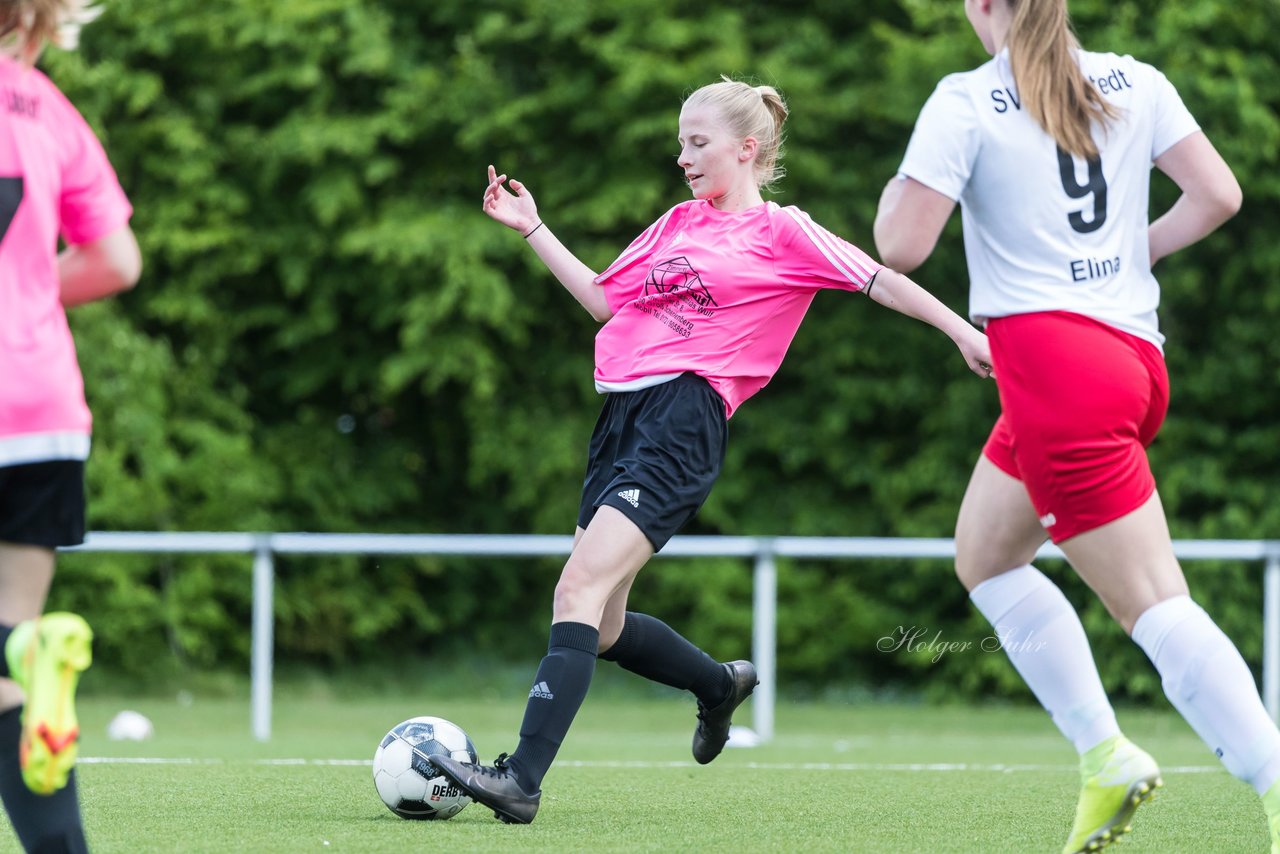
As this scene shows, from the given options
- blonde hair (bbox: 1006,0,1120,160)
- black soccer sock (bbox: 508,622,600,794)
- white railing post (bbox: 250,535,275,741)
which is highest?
blonde hair (bbox: 1006,0,1120,160)


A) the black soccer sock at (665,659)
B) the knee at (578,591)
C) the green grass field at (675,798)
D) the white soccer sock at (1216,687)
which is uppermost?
the white soccer sock at (1216,687)

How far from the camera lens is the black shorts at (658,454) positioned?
4.39m

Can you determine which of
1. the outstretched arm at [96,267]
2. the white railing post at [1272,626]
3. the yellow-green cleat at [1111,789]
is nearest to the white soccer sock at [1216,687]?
the yellow-green cleat at [1111,789]

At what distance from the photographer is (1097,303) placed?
332 cm

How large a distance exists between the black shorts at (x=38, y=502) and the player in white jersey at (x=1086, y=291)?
156 centimetres

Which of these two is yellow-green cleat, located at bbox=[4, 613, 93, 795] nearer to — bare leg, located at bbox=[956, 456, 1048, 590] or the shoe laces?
the shoe laces

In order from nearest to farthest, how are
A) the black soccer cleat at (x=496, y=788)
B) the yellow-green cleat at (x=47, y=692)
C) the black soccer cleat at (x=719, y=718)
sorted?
the yellow-green cleat at (x=47, y=692), the black soccer cleat at (x=496, y=788), the black soccer cleat at (x=719, y=718)

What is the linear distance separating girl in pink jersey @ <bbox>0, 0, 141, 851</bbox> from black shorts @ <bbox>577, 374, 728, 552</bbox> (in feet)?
5.57

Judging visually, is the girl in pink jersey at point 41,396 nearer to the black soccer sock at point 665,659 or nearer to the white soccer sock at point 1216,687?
the white soccer sock at point 1216,687

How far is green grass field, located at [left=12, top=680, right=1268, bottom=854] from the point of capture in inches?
158

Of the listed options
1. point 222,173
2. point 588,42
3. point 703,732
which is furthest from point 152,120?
point 703,732

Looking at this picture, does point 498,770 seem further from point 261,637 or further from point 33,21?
point 261,637

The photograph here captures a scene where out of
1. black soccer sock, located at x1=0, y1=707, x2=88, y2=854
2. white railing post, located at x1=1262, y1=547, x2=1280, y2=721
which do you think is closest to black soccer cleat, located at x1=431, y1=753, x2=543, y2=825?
black soccer sock, located at x1=0, y1=707, x2=88, y2=854

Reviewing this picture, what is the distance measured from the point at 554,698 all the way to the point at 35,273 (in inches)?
73.1
